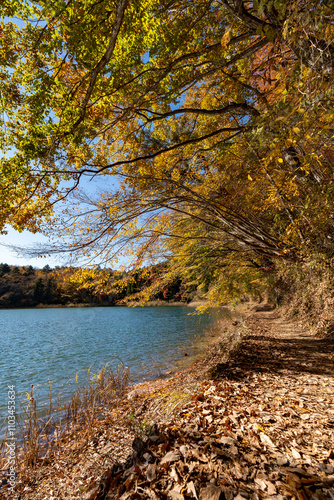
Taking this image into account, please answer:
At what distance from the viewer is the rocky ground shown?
1.83m

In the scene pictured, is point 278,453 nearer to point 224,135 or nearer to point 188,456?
point 188,456

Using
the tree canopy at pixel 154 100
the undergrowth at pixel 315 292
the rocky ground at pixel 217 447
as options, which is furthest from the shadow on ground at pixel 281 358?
the tree canopy at pixel 154 100

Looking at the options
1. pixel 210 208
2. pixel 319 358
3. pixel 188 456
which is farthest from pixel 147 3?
pixel 319 358

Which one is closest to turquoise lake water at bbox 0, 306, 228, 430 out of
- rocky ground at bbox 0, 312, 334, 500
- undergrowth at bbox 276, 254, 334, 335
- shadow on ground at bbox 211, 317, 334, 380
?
rocky ground at bbox 0, 312, 334, 500

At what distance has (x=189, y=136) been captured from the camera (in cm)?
592

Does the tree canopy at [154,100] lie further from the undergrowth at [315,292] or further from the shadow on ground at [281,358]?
the shadow on ground at [281,358]

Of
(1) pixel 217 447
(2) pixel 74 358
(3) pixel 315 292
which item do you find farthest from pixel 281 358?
(2) pixel 74 358

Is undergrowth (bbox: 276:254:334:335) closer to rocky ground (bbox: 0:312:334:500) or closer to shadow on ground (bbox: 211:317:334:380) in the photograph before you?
shadow on ground (bbox: 211:317:334:380)

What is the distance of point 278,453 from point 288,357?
423 cm

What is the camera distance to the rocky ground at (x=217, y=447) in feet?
5.99

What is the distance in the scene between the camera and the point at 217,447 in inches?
87.1

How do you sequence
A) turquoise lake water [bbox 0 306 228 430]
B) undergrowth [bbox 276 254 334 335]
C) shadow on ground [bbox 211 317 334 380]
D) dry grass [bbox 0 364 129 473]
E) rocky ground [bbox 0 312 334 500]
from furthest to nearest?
turquoise lake water [bbox 0 306 228 430], undergrowth [bbox 276 254 334 335], shadow on ground [bbox 211 317 334 380], dry grass [bbox 0 364 129 473], rocky ground [bbox 0 312 334 500]

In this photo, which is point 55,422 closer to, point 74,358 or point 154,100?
point 74,358

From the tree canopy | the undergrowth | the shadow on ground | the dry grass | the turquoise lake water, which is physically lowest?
the turquoise lake water
